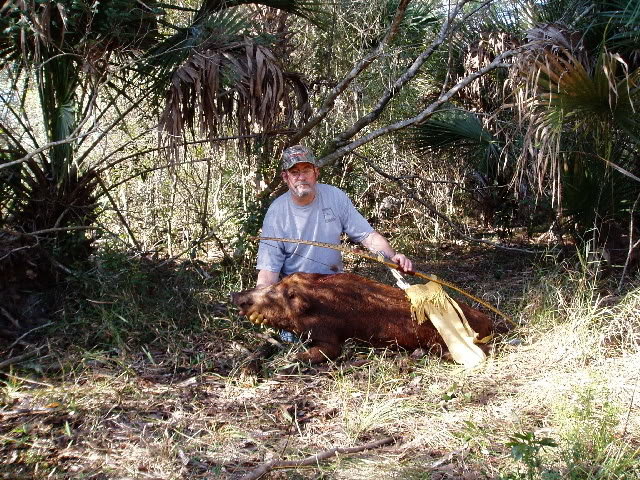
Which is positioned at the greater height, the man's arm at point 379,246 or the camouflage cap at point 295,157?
the camouflage cap at point 295,157

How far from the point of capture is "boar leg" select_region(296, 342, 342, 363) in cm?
415

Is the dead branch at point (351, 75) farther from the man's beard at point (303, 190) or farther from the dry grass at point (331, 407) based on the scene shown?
the dry grass at point (331, 407)

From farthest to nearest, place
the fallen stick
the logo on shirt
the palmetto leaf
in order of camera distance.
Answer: the palmetto leaf → the logo on shirt → the fallen stick

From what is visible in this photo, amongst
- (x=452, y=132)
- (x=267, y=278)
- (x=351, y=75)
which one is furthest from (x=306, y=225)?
(x=452, y=132)

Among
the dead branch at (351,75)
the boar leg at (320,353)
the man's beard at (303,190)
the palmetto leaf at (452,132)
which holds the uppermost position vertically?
the dead branch at (351,75)

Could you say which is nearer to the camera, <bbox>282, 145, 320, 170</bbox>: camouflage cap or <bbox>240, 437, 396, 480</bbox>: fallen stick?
<bbox>240, 437, 396, 480</bbox>: fallen stick

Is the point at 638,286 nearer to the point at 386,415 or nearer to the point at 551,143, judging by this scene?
the point at 551,143

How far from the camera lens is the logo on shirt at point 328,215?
4.80m

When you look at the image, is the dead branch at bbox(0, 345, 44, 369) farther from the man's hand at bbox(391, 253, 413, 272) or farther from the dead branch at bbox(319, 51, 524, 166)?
the dead branch at bbox(319, 51, 524, 166)

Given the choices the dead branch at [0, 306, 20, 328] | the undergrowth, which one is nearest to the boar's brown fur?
the undergrowth

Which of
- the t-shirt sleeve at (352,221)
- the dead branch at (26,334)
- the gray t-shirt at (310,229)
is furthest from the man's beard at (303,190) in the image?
the dead branch at (26,334)

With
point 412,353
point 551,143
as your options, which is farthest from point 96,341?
point 551,143

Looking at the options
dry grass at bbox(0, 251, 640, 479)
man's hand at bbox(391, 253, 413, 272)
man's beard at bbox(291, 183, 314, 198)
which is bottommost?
dry grass at bbox(0, 251, 640, 479)

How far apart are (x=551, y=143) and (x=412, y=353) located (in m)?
1.69
